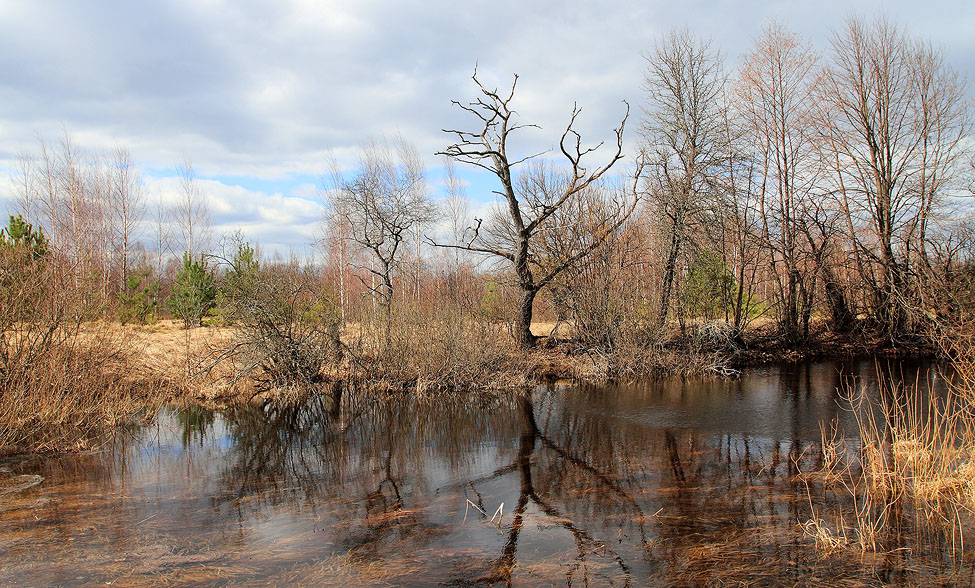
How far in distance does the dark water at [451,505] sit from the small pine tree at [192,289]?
8.07 metres

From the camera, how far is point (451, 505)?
25.2 feet

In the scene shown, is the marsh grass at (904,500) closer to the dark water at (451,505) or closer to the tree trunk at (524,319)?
the dark water at (451,505)

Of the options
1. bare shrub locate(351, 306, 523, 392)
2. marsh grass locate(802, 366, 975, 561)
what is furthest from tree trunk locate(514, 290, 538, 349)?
marsh grass locate(802, 366, 975, 561)

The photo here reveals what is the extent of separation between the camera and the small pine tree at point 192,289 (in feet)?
67.1

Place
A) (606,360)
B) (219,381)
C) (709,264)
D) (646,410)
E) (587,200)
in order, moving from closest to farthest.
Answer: (646,410), (219,381), (606,360), (587,200), (709,264)

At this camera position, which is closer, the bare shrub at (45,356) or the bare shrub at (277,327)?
the bare shrub at (45,356)

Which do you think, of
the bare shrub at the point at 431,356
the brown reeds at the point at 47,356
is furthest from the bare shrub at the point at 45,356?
the bare shrub at the point at 431,356

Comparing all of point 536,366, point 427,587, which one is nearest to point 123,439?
point 427,587

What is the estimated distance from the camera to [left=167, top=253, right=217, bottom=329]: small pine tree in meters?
20.4

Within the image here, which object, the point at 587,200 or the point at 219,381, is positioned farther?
the point at 587,200

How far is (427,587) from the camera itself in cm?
552

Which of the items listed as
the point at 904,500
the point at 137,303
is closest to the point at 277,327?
the point at 137,303

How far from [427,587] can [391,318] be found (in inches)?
415

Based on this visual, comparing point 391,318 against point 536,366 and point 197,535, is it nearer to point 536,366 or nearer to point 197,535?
point 536,366
